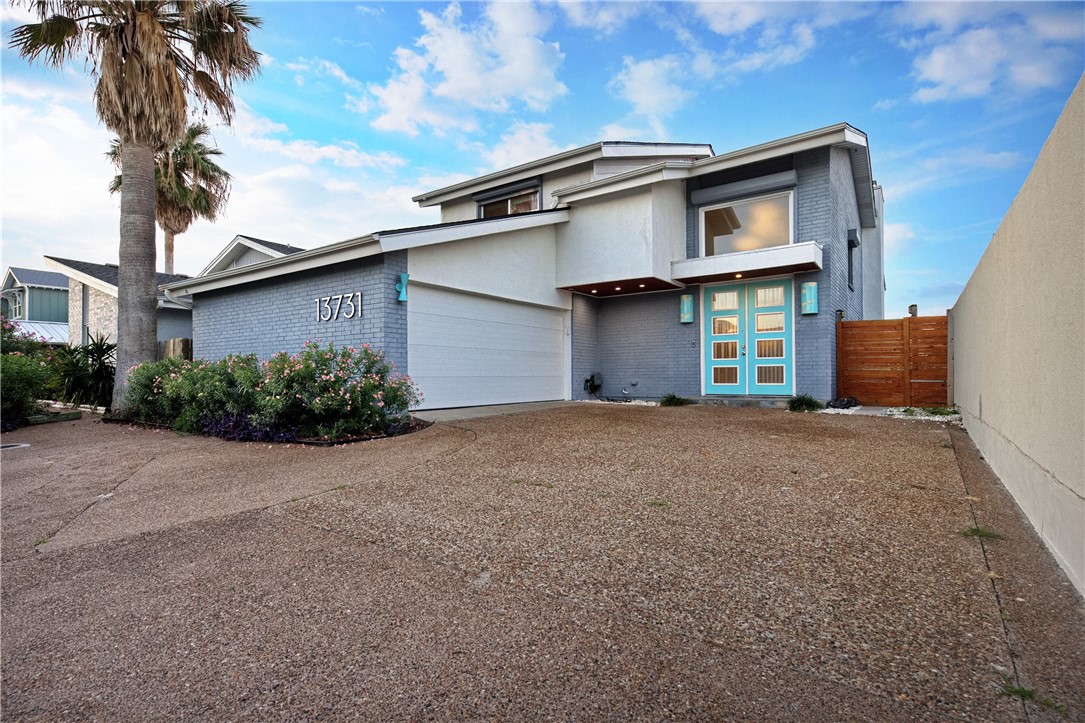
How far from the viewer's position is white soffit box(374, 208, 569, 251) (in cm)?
824

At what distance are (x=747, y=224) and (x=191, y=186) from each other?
1836 centimetres

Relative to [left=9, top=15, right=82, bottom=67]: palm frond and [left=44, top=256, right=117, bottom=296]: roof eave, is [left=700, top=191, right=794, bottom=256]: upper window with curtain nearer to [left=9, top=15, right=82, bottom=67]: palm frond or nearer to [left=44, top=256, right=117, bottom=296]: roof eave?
[left=9, top=15, right=82, bottom=67]: palm frond

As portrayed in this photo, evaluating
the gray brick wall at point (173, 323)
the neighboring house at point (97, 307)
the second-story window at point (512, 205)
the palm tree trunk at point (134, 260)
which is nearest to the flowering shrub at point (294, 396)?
the palm tree trunk at point (134, 260)

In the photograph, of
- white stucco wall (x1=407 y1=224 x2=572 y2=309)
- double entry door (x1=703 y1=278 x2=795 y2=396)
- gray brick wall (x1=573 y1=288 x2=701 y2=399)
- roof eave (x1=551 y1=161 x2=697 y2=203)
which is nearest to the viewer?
white stucco wall (x1=407 y1=224 x2=572 y2=309)

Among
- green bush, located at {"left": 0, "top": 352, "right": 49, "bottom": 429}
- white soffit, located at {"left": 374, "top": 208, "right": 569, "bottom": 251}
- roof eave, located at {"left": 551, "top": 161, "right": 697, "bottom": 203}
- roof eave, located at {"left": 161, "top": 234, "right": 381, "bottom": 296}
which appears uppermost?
roof eave, located at {"left": 551, "top": 161, "right": 697, "bottom": 203}

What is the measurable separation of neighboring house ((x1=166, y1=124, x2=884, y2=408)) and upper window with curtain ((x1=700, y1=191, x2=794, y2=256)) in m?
0.03

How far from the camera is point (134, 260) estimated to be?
9.84 m

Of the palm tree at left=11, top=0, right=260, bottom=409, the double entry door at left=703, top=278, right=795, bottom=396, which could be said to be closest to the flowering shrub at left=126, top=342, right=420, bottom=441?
the palm tree at left=11, top=0, right=260, bottom=409

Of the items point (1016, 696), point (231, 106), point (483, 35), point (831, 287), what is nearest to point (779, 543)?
point (1016, 696)

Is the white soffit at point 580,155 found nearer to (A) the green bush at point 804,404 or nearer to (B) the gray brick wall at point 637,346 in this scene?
(B) the gray brick wall at point 637,346

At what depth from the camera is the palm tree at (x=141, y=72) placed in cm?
900

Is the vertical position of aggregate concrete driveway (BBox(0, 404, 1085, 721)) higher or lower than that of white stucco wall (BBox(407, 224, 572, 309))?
lower

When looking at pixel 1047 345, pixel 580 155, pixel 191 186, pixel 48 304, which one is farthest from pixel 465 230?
pixel 48 304

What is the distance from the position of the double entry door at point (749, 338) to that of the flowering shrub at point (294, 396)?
7.17 m
